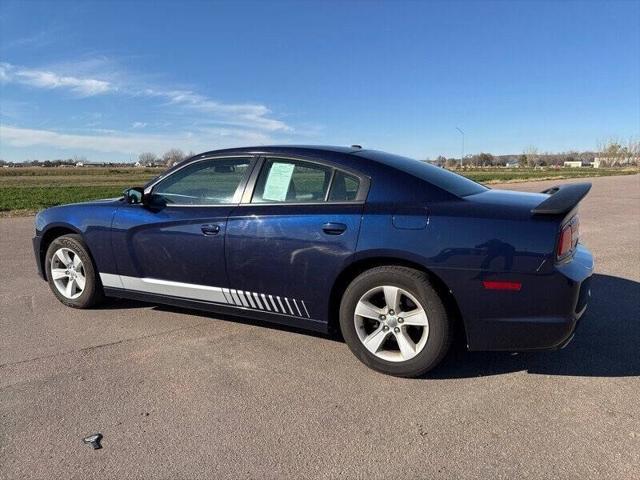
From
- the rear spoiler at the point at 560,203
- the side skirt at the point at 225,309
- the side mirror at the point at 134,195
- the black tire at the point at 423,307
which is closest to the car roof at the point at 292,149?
the side mirror at the point at 134,195

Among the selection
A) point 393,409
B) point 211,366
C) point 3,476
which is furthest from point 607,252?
point 3,476

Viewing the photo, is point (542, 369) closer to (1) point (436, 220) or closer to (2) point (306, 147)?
(1) point (436, 220)

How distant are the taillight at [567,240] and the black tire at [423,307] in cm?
77

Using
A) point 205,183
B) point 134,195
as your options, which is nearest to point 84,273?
point 134,195

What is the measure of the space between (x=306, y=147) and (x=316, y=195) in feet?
1.63

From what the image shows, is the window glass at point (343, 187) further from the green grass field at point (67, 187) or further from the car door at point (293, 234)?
the green grass field at point (67, 187)

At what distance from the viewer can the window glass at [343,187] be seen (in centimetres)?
342

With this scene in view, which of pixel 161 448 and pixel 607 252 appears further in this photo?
pixel 607 252

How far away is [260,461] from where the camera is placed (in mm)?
2383

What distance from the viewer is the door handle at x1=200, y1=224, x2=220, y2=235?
378 centimetres

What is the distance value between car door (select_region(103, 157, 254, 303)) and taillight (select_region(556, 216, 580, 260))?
2298 millimetres

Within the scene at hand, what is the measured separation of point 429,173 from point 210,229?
5.76 ft

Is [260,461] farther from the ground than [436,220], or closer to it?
closer to it

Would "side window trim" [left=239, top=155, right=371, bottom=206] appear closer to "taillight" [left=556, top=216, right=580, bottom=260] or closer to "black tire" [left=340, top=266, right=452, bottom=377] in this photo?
"black tire" [left=340, top=266, right=452, bottom=377]
